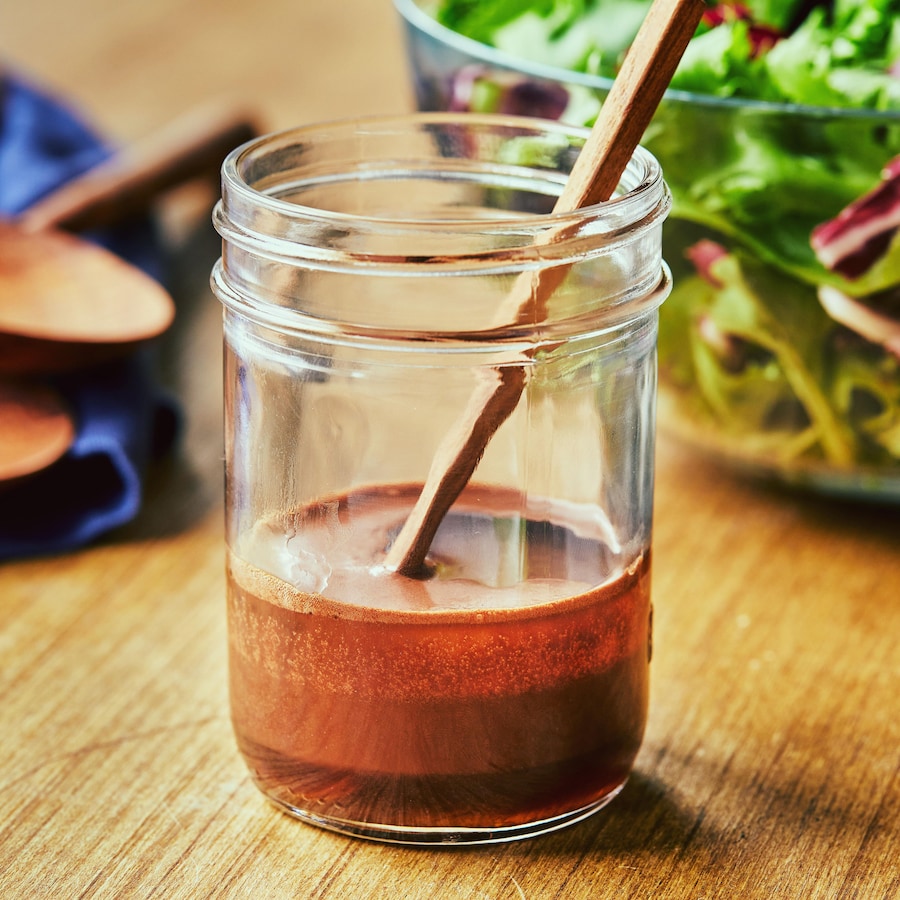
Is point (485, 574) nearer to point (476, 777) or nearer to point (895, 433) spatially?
point (476, 777)

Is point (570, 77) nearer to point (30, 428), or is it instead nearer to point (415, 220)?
point (415, 220)

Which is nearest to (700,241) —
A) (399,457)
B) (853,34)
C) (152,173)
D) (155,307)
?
(853,34)

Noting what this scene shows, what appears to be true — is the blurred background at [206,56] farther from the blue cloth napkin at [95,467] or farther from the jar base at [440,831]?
the jar base at [440,831]

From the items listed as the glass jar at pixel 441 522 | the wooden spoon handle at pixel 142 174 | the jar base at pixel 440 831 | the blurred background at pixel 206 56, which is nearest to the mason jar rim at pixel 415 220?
the glass jar at pixel 441 522

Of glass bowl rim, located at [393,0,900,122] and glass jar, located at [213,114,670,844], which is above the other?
glass bowl rim, located at [393,0,900,122]

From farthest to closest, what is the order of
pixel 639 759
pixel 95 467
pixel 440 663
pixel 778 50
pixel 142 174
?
pixel 142 174
pixel 95 467
pixel 778 50
pixel 639 759
pixel 440 663

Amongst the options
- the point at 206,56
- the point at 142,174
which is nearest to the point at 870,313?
the point at 142,174

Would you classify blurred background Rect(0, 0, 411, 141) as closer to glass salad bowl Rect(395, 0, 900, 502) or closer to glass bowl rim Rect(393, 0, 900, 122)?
glass bowl rim Rect(393, 0, 900, 122)

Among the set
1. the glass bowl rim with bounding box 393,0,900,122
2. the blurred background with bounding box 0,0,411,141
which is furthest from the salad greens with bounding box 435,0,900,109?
the blurred background with bounding box 0,0,411,141

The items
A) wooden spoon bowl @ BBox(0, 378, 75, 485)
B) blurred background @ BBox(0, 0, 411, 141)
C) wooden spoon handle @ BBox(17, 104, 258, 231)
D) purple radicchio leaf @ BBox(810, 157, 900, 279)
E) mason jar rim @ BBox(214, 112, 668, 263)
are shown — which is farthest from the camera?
blurred background @ BBox(0, 0, 411, 141)
